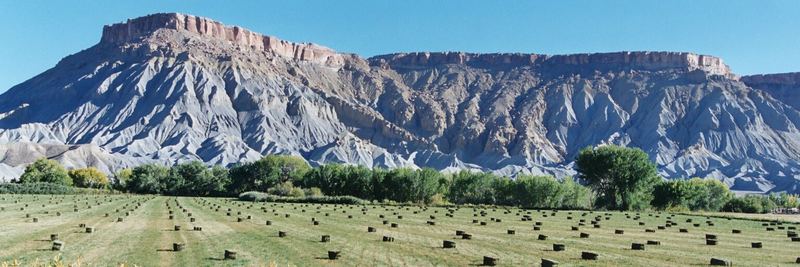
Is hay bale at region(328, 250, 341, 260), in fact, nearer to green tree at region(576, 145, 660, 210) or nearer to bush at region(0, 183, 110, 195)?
green tree at region(576, 145, 660, 210)

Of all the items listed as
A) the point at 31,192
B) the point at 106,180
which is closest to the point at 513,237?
the point at 31,192

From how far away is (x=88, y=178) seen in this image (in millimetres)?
168125

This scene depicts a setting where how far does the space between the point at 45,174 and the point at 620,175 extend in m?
114

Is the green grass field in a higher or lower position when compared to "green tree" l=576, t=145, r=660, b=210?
lower

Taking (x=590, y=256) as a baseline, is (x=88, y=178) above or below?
above

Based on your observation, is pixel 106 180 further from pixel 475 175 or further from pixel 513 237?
pixel 513 237

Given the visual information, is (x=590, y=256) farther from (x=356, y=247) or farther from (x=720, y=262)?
(x=356, y=247)

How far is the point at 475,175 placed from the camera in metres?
124

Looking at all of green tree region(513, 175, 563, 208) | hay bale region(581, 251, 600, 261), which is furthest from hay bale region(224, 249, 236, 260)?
green tree region(513, 175, 563, 208)

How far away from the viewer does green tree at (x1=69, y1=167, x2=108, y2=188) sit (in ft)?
545

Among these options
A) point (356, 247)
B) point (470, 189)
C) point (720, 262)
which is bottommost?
point (356, 247)

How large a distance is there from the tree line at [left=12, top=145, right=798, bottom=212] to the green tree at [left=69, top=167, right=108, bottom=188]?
356 mm

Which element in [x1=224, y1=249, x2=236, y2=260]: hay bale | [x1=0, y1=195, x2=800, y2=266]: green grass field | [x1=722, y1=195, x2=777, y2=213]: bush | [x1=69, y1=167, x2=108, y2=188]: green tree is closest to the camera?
[x1=0, y1=195, x2=800, y2=266]: green grass field

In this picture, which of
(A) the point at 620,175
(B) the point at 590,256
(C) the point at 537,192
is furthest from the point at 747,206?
(B) the point at 590,256
